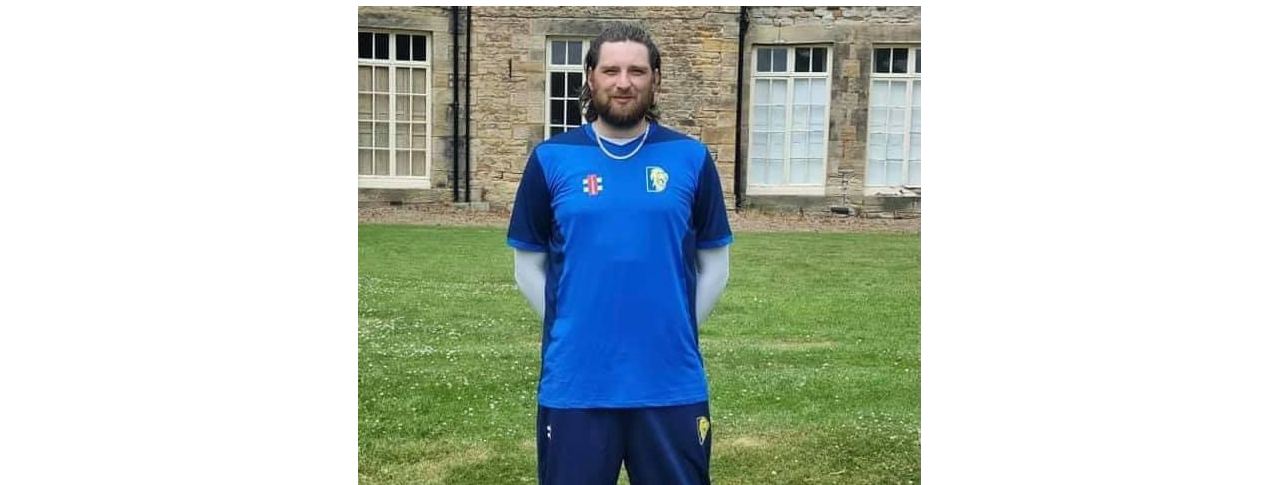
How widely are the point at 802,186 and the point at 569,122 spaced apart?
38.3 inches

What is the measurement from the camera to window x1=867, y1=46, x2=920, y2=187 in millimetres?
4609

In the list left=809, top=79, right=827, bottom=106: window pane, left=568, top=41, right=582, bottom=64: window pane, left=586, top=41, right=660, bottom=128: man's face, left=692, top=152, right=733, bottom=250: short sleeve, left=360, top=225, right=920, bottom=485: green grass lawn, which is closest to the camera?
left=586, top=41, right=660, bottom=128: man's face

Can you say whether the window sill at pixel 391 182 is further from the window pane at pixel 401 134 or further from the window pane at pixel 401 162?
the window pane at pixel 401 134

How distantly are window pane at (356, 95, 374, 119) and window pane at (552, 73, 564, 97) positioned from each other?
70 centimetres

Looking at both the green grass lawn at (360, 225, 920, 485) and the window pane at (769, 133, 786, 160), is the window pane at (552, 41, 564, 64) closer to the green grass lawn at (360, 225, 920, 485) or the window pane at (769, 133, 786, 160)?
the green grass lawn at (360, 225, 920, 485)

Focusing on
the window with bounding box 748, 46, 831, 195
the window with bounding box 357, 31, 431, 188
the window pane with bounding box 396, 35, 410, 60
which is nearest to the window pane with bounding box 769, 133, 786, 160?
the window with bounding box 748, 46, 831, 195

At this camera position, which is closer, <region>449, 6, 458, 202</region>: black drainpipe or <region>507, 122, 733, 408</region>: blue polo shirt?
<region>507, 122, 733, 408</region>: blue polo shirt

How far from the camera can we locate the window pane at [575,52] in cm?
452

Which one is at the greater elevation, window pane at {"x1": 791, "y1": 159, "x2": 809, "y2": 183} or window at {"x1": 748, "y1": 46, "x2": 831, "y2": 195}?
window at {"x1": 748, "y1": 46, "x2": 831, "y2": 195}

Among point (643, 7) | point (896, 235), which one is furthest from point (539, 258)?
point (896, 235)

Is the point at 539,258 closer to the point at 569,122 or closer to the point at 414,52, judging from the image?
the point at 569,122

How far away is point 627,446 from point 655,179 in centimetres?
80

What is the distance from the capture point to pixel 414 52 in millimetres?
4605

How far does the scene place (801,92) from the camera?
475 centimetres
